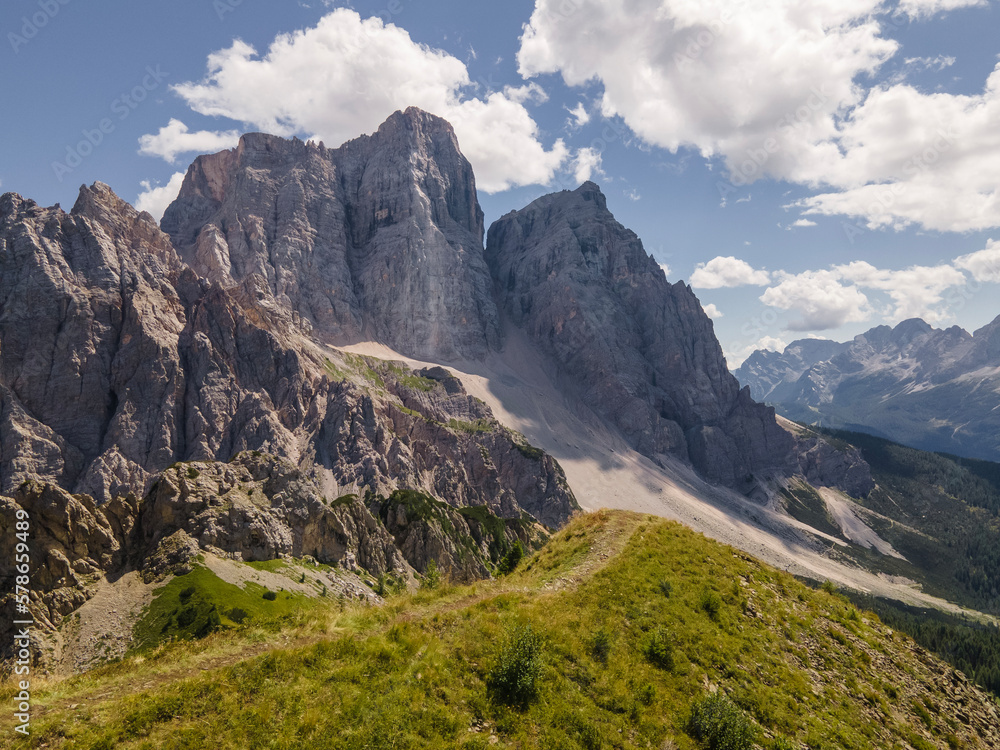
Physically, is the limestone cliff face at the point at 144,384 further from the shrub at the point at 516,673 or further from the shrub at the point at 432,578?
the shrub at the point at 516,673

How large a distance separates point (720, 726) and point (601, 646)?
3.90 m

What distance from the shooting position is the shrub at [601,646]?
657 inches

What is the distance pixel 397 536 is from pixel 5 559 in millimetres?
Answer: 66960

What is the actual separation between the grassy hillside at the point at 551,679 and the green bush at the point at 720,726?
0.05 meters

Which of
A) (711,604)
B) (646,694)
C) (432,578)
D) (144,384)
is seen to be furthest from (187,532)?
(144,384)

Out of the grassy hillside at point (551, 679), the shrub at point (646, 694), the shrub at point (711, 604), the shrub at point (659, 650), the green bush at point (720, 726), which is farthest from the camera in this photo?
the shrub at point (711, 604)

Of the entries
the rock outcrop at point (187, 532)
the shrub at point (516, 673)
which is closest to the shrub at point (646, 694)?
the shrub at point (516, 673)

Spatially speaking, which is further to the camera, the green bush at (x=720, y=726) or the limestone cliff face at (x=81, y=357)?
the limestone cliff face at (x=81, y=357)

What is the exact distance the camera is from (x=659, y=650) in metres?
17.3

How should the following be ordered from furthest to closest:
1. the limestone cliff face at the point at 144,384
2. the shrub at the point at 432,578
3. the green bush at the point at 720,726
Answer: the limestone cliff face at the point at 144,384
the shrub at the point at 432,578
the green bush at the point at 720,726

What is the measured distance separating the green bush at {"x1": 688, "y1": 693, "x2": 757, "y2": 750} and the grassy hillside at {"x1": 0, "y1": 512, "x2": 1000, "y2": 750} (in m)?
0.05

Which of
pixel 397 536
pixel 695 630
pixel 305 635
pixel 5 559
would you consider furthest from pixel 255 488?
pixel 695 630

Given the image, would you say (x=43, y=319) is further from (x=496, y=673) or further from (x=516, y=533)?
(x=496, y=673)

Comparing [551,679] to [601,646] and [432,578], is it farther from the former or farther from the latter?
[432,578]
